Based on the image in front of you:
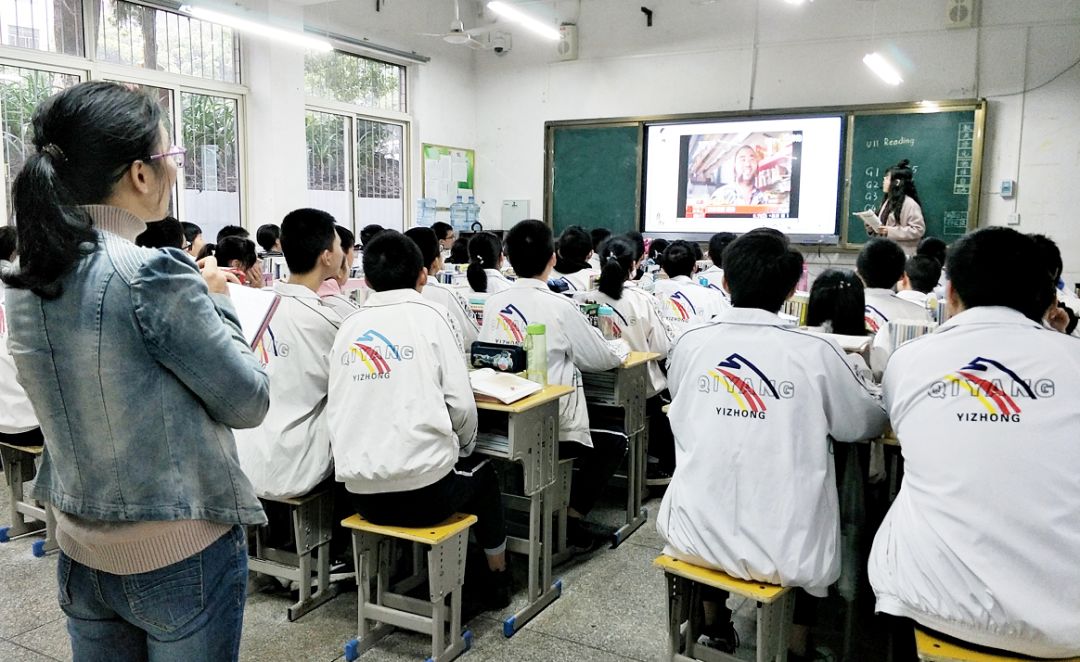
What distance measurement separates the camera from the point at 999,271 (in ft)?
5.62

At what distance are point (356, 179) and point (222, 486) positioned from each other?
Answer: 752cm

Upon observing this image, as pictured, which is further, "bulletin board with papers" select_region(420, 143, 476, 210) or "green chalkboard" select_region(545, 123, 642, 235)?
"bulletin board with papers" select_region(420, 143, 476, 210)

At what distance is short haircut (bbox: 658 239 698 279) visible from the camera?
14.4 ft

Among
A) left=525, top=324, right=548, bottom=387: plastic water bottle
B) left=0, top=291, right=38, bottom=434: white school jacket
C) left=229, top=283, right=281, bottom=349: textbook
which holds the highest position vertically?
left=229, top=283, right=281, bottom=349: textbook

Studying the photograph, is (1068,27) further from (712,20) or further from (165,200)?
(165,200)

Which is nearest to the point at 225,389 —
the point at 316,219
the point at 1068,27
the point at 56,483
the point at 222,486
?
the point at 222,486

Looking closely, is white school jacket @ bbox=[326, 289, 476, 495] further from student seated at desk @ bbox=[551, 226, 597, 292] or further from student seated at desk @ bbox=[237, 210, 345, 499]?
student seated at desk @ bbox=[551, 226, 597, 292]

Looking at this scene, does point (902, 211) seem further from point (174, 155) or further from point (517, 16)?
point (174, 155)

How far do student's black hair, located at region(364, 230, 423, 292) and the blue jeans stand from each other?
1.32 metres

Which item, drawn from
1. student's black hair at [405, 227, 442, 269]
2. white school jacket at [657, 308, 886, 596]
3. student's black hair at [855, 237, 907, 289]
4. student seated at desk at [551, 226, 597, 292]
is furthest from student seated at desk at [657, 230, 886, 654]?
student seated at desk at [551, 226, 597, 292]

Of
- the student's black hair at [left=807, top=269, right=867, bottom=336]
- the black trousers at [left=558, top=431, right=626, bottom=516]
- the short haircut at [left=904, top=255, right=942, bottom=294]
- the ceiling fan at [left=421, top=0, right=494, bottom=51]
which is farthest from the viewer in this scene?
the ceiling fan at [left=421, top=0, right=494, bottom=51]

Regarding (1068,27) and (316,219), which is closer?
(316,219)

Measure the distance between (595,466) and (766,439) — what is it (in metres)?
1.39

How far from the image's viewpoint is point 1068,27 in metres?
6.60
